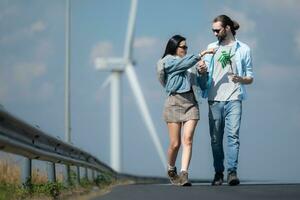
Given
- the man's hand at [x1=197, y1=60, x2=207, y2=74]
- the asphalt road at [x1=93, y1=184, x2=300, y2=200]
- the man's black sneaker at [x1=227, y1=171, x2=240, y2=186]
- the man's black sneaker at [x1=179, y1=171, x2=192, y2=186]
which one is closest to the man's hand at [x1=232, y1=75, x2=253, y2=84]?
the man's hand at [x1=197, y1=60, x2=207, y2=74]

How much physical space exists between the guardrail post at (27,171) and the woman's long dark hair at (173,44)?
2.86 m

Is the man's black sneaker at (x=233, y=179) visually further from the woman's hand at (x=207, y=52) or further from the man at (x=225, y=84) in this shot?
the woman's hand at (x=207, y=52)

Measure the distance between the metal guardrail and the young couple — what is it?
140 centimetres

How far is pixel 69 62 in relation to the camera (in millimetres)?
23875

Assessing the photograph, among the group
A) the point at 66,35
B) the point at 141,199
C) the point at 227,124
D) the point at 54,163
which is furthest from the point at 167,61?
the point at 66,35

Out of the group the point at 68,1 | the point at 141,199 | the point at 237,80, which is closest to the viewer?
the point at 141,199

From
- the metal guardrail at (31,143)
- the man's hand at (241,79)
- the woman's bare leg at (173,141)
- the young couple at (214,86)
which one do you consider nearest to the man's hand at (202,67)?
the young couple at (214,86)

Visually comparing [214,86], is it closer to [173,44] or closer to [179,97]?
[179,97]

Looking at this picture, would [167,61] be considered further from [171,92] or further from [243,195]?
[243,195]

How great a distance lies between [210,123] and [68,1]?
1418 cm

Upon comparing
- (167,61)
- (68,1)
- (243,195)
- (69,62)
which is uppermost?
(68,1)

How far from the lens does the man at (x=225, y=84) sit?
9.94 meters

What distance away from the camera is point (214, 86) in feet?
32.9

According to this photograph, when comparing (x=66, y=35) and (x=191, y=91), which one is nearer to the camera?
(x=191, y=91)
